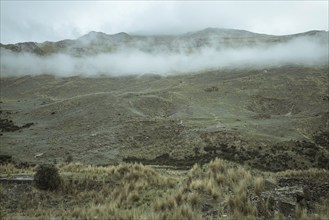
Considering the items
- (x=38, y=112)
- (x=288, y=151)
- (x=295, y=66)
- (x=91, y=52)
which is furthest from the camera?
(x=91, y=52)

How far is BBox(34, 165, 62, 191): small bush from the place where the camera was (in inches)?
709

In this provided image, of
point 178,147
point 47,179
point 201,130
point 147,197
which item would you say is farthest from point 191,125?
point 147,197

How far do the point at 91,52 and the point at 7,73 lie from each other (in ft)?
136

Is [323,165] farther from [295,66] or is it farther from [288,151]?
[295,66]

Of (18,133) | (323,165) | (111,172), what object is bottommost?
(323,165)

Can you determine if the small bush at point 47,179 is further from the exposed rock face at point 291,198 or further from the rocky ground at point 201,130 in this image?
the exposed rock face at point 291,198

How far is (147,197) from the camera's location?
17016 mm

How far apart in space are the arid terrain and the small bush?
43cm

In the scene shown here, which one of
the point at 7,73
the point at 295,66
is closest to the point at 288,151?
the point at 295,66

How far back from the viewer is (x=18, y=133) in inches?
2373

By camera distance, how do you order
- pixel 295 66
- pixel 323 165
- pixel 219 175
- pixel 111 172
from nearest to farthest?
pixel 219 175 < pixel 111 172 < pixel 323 165 < pixel 295 66

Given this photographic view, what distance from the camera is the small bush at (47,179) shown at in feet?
59.1

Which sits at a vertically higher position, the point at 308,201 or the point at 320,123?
the point at 308,201

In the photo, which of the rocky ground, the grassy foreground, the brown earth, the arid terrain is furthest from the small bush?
the brown earth
